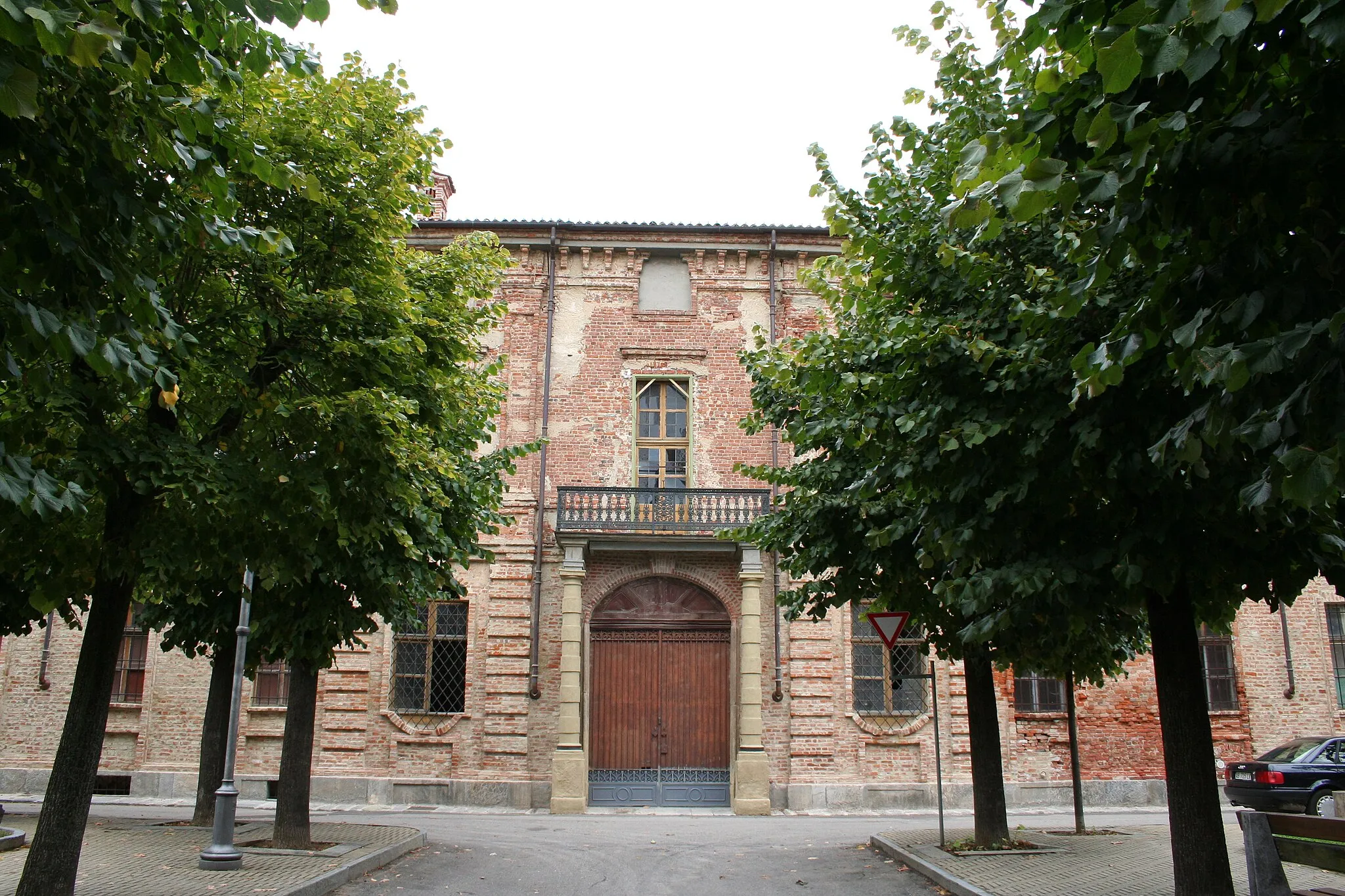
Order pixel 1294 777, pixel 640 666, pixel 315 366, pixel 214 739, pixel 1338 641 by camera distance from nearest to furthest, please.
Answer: pixel 315 366
pixel 214 739
pixel 1294 777
pixel 640 666
pixel 1338 641

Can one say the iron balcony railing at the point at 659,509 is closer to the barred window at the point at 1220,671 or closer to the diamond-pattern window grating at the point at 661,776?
the diamond-pattern window grating at the point at 661,776

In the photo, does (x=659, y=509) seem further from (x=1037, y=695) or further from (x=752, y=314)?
(x=1037, y=695)

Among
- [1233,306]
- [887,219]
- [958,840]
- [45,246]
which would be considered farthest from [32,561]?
[958,840]

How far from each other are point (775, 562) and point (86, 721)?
43.9 feet

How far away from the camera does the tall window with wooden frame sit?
19797 mm

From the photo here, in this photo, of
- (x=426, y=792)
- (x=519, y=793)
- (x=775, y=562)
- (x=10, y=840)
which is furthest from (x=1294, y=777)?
(x=10, y=840)

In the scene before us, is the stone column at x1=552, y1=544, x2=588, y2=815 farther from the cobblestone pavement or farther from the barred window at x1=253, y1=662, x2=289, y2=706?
the barred window at x1=253, y1=662, x2=289, y2=706

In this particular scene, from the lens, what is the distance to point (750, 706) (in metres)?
17.9

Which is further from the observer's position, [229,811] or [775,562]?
[775,562]

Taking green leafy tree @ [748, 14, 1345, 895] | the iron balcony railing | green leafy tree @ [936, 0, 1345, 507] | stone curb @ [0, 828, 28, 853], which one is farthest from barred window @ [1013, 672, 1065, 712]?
green leafy tree @ [936, 0, 1345, 507]

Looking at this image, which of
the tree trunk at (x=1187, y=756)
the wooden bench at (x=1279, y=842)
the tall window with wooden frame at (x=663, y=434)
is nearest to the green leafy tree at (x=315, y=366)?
the tree trunk at (x=1187, y=756)

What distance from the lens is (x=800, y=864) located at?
11.3 meters

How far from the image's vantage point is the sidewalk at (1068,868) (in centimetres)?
890

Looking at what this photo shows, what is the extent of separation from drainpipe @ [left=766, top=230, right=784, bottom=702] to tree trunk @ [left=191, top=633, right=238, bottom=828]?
29.0 ft
